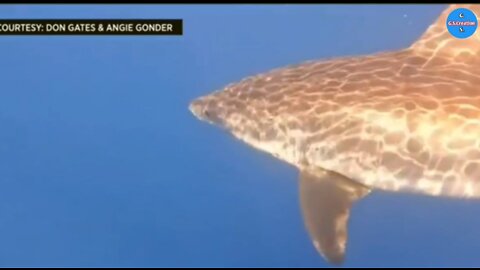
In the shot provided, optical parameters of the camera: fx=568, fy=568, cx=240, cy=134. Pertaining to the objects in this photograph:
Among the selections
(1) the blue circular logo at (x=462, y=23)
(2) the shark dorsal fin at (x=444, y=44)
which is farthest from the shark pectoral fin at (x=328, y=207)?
(1) the blue circular logo at (x=462, y=23)

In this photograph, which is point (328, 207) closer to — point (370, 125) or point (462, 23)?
point (370, 125)

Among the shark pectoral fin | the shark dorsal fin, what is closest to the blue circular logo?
the shark dorsal fin

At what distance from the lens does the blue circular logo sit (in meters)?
2.30

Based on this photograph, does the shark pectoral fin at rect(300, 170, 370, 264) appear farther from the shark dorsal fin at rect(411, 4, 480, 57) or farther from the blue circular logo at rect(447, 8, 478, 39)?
Result: the blue circular logo at rect(447, 8, 478, 39)

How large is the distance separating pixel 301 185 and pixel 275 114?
310 mm

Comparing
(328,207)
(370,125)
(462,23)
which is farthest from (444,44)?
(328,207)

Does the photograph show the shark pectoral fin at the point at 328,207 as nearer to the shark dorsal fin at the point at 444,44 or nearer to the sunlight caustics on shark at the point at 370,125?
the sunlight caustics on shark at the point at 370,125

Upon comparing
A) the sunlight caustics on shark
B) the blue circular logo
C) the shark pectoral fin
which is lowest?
the shark pectoral fin

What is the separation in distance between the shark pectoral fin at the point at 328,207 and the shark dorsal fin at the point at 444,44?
0.66 metres

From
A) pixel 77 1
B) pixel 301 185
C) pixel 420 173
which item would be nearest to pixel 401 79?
pixel 420 173

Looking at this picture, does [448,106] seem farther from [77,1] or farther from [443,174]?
[77,1]

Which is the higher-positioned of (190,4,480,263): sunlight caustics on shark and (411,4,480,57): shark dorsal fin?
(411,4,480,57): shark dorsal fin

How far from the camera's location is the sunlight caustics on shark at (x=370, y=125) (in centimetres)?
191

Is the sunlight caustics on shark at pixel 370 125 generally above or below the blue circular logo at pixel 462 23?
below
